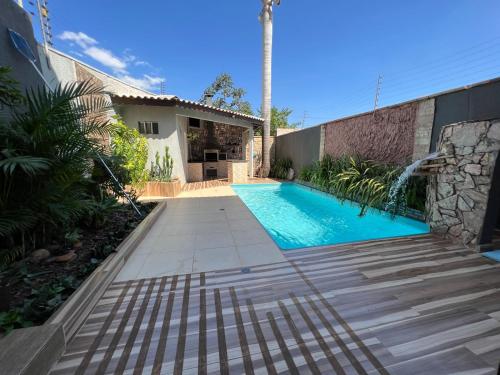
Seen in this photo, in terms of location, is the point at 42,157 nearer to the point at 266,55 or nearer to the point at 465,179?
the point at 465,179

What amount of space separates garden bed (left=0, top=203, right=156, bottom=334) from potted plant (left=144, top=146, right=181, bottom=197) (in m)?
3.25

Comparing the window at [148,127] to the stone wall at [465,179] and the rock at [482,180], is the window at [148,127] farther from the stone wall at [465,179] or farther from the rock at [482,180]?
the rock at [482,180]

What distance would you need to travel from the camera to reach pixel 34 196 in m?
2.27

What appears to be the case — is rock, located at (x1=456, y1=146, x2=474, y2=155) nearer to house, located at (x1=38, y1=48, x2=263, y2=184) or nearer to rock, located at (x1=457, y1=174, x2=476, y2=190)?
rock, located at (x1=457, y1=174, x2=476, y2=190)

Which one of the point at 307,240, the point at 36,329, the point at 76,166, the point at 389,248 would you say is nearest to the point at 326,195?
the point at 307,240

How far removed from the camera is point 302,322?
1769 mm

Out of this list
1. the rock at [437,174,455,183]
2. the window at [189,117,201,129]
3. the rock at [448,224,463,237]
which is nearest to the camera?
the rock at [448,224,463,237]

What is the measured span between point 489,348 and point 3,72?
4527 millimetres

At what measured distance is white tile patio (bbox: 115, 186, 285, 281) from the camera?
2682mm

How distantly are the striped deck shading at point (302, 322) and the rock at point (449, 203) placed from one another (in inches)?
36.6

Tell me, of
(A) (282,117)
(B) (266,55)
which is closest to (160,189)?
(B) (266,55)

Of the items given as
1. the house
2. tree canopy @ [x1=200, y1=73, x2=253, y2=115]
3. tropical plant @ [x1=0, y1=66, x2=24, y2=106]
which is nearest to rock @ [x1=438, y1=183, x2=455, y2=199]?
tropical plant @ [x1=0, y1=66, x2=24, y2=106]

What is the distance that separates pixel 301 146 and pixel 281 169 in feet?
5.39

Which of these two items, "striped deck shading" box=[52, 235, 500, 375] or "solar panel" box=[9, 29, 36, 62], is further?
"solar panel" box=[9, 29, 36, 62]
